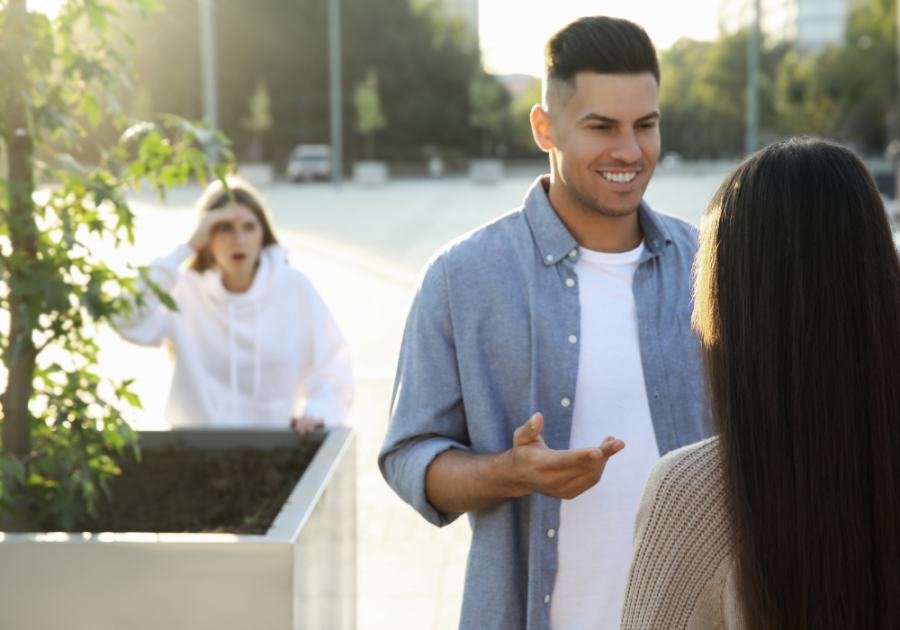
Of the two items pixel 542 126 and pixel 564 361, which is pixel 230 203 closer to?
pixel 542 126

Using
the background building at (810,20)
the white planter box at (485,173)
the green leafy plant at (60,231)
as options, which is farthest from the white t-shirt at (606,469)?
the background building at (810,20)

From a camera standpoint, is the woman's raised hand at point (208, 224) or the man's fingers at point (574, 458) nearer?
the man's fingers at point (574, 458)

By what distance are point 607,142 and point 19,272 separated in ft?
5.05

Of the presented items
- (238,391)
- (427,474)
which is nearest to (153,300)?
(238,391)

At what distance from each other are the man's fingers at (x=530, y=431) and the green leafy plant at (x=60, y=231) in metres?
1.19

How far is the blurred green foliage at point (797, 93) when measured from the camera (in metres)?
48.2

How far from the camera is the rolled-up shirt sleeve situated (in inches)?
80.1

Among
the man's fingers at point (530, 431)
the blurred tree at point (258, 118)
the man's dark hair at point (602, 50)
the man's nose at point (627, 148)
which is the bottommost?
the man's fingers at point (530, 431)

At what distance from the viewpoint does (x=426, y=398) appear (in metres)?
2.06

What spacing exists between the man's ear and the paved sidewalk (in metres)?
1.14

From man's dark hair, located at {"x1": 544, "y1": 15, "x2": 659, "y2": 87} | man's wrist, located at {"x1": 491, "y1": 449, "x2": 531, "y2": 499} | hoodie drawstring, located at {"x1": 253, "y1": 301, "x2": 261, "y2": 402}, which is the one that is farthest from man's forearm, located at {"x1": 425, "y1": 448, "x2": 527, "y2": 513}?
hoodie drawstring, located at {"x1": 253, "y1": 301, "x2": 261, "y2": 402}

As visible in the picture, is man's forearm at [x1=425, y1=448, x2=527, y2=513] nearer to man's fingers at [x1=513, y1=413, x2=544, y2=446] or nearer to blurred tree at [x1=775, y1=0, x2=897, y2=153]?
man's fingers at [x1=513, y1=413, x2=544, y2=446]

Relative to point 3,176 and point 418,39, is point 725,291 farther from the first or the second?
point 418,39

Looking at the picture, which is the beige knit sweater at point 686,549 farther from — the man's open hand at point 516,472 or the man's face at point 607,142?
the man's face at point 607,142
